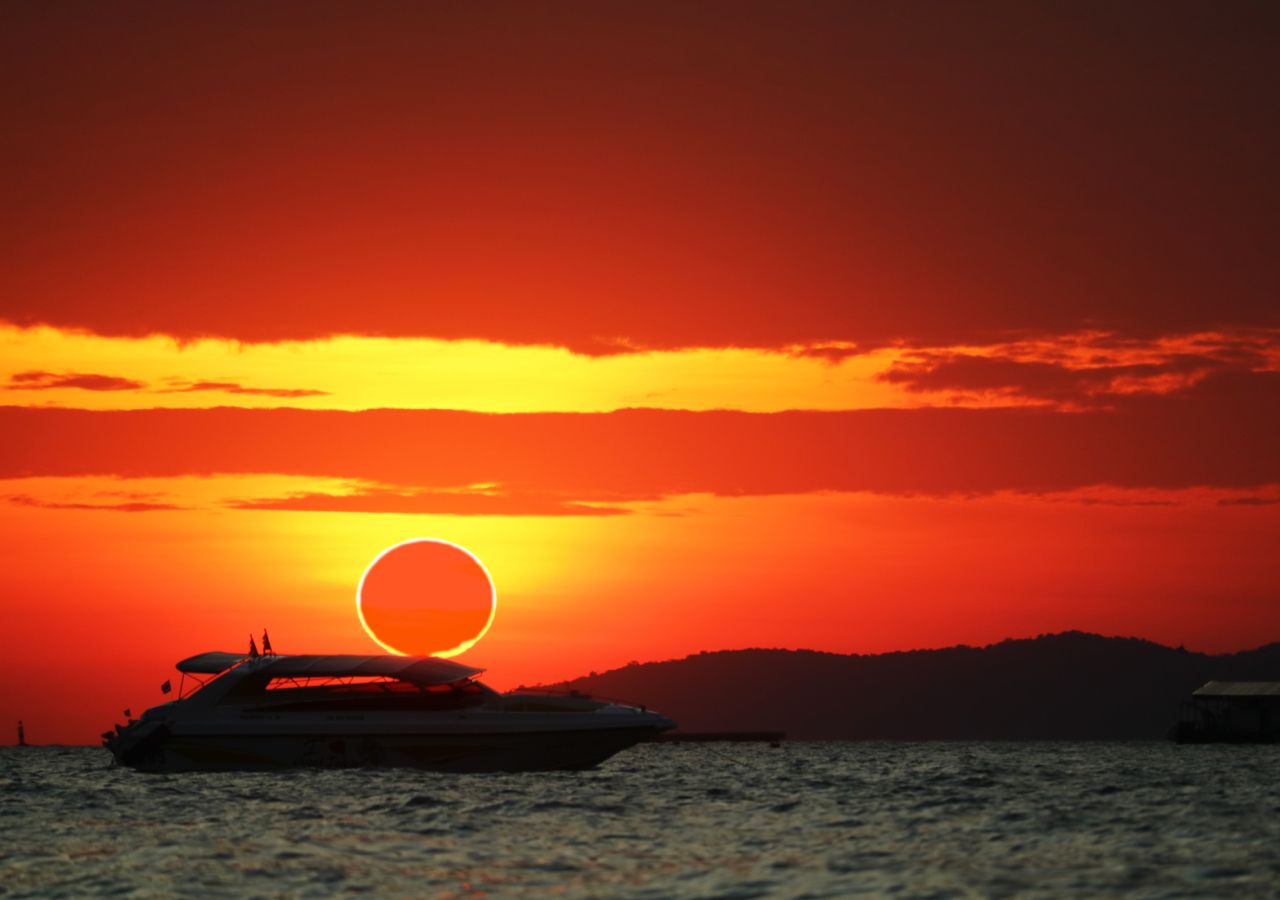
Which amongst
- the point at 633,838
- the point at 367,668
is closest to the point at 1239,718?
the point at 367,668

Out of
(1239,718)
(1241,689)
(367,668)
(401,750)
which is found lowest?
(1239,718)

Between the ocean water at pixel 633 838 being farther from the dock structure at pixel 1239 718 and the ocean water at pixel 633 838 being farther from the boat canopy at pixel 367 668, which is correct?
the dock structure at pixel 1239 718

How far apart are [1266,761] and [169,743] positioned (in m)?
76.6

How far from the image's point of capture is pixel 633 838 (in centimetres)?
4744

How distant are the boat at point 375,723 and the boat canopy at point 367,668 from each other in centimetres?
6

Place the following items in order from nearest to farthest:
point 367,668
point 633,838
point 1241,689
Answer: point 633,838, point 367,668, point 1241,689

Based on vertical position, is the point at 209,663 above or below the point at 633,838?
above

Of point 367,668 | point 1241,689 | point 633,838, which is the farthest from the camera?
point 1241,689

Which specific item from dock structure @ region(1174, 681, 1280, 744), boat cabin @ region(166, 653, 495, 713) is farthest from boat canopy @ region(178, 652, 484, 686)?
dock structure @ region(1174, 681, 1280, 744)

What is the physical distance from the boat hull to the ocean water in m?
1.02

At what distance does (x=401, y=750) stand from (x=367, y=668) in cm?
484

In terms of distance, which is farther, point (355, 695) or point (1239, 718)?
point (1239, 718)

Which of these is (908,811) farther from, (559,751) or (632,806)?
(559,751)

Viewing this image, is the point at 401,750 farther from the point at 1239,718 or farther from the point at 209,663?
the point at 1239,718
